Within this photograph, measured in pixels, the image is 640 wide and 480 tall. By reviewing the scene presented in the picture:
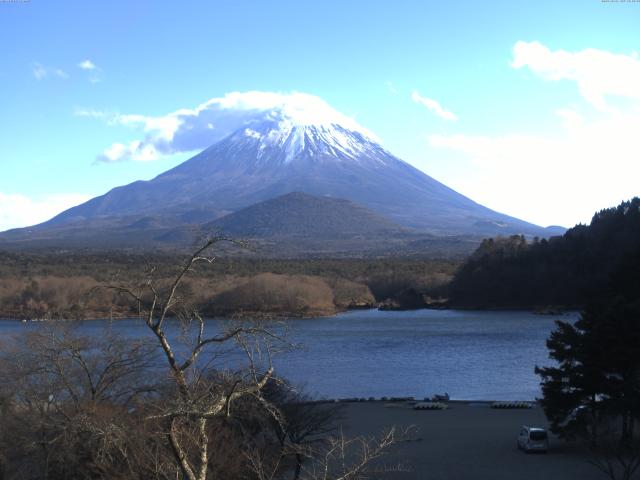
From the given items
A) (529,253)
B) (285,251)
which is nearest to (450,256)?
(285,251)

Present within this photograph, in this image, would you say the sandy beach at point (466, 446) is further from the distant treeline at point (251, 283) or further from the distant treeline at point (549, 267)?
the distant treeline at point (549, 267)

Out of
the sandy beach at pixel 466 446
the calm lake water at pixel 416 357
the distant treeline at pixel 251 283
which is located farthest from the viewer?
the distant treeline at pixel 251 283

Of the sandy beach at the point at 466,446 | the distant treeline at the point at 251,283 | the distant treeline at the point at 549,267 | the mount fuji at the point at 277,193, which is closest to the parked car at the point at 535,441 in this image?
the sandy beach at the point at 466,446

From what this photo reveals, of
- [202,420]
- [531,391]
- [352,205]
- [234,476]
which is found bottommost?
[531,391]

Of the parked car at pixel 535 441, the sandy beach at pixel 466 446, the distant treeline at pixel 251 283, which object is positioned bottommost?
the sandy beach at pixel 466 446

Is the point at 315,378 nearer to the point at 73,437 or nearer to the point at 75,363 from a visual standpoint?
the point at 75,363

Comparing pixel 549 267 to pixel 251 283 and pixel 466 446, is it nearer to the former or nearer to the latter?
pixel 251 283
